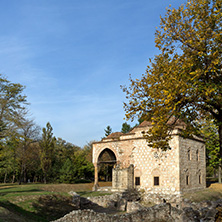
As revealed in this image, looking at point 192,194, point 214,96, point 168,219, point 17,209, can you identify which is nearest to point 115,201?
point 192,194

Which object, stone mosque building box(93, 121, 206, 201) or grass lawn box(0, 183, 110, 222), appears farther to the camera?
stone mosque building box(93, 121, 206, 201)

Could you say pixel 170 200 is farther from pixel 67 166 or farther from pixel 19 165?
pixel 19 165

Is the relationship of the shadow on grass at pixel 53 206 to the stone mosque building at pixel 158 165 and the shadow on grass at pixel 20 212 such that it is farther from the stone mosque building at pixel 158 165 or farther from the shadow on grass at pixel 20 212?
the stone mosque building at pixel 158 165

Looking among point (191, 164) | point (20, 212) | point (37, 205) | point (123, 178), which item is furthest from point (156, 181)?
point (20, 212)

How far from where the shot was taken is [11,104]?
22656mm

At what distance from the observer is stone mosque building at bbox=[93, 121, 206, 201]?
946 inches

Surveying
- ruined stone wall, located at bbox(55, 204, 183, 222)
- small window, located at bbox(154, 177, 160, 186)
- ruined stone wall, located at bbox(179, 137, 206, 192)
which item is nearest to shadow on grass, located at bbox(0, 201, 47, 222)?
ruined stone wall, located at bbox(55, 204, 183, 222)

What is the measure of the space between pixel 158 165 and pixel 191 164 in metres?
3.74

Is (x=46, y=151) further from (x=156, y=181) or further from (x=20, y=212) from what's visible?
(x=20, y=212)

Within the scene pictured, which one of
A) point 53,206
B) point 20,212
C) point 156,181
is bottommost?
point 53,206

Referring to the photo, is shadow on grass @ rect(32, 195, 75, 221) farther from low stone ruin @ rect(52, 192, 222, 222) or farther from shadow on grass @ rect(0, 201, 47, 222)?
low stone ruin @ rect(52, 192, 222, 222)

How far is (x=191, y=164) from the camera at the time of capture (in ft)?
85.8

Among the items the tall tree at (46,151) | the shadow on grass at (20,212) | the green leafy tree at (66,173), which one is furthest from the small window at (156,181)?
the tall tree at (46,151)

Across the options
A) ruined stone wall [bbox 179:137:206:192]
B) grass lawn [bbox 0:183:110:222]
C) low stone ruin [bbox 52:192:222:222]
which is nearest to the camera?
low stone ruin [bbox 52:192:222:222]
